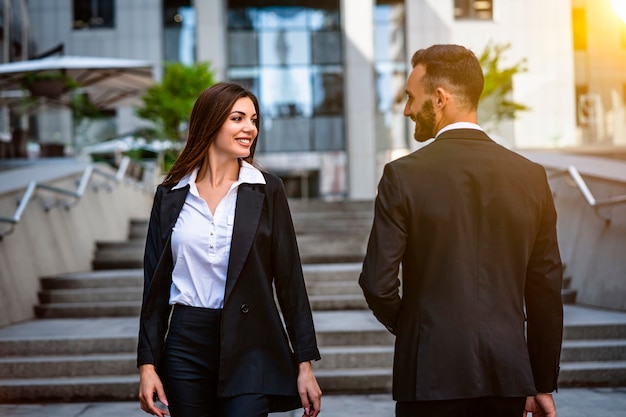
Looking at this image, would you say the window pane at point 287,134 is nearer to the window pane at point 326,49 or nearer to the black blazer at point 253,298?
the window pane at point 326,49

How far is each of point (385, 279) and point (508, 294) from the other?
392mm

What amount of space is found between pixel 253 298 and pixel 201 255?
0.24 metres

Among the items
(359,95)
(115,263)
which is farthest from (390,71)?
(115,263)

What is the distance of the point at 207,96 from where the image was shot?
304cm

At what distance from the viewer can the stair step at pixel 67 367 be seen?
7.11 metres

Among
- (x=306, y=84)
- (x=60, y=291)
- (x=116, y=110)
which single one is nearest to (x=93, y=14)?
(x=116, y=110)

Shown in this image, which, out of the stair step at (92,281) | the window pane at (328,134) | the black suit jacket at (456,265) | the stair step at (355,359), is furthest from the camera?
the window pane at (328,134)

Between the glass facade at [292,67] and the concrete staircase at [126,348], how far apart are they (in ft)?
59.3

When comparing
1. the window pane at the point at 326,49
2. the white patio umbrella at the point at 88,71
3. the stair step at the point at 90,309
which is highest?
the window pane at the point at 326,49

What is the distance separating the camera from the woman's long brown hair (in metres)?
3.02

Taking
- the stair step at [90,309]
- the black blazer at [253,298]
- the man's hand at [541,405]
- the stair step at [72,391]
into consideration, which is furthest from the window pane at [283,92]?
the man's hand at [541,405]

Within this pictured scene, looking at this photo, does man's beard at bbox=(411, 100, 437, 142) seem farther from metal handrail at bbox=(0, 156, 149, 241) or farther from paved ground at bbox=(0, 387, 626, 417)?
metal handrail at bbox=(0, 156, 149, 241)

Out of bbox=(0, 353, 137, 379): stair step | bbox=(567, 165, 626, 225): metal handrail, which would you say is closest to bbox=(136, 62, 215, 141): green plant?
bbox=(567, 165, 626, 225): metal handrail

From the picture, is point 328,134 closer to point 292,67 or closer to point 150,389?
point 292,67
